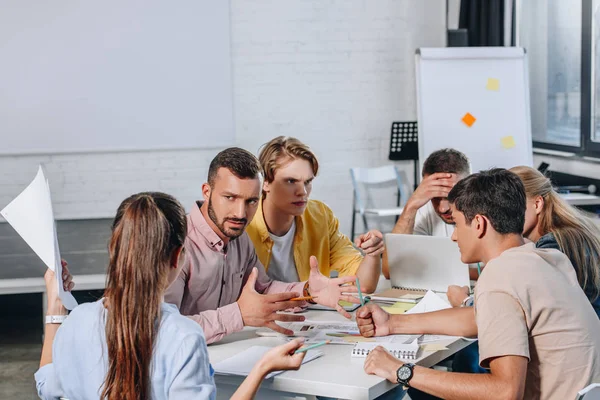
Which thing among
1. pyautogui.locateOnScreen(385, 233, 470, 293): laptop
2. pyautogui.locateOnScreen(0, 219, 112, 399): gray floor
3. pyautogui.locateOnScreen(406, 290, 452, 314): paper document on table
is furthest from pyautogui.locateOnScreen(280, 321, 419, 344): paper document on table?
pyautogui.locateOnScreen(0, 219, 112, 399): gray floor

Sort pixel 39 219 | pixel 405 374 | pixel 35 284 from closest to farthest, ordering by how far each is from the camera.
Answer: pixel 39 219 < pixel 405 374 < pixel 35 284

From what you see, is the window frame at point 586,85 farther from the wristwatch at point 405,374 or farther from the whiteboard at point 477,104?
the wristwatch at point 405,374

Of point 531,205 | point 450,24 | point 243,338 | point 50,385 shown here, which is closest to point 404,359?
point 243,338

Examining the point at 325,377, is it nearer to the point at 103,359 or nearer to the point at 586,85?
the point at 103,359

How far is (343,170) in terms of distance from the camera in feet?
21.6

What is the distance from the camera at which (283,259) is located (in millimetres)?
2949

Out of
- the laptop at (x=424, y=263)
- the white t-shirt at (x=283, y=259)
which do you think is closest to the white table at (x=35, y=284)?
the white t-shirt at (x=283, y=259)

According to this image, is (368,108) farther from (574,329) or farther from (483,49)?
(574,329)

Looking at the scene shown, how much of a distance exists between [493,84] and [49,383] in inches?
183

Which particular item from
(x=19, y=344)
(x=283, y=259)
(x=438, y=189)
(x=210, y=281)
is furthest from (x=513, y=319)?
(x=19, y=344)

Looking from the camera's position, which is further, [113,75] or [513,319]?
[113,75]

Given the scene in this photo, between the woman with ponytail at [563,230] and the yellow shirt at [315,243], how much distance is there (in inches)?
32.3

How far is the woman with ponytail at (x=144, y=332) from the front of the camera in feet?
4.96

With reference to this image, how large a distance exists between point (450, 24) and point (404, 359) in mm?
5211
